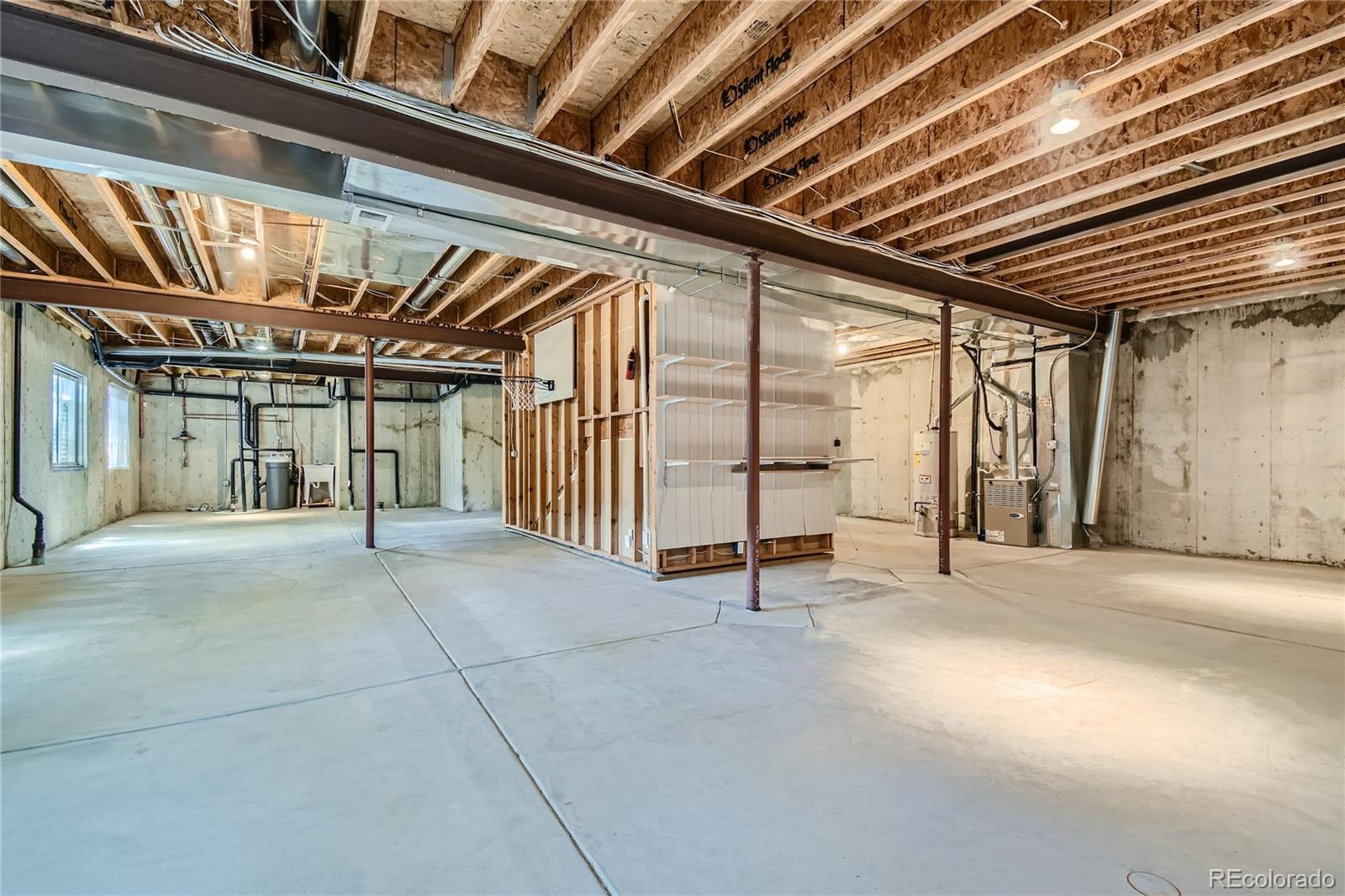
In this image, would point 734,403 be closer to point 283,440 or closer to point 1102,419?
point 1102,419

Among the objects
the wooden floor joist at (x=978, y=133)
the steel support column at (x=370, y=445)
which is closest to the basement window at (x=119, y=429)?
the steel support column at (x=370, y=445)

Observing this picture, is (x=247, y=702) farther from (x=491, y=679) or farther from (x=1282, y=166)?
(x=1282, y=166)

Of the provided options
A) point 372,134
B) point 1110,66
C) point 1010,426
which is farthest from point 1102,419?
point 372,134

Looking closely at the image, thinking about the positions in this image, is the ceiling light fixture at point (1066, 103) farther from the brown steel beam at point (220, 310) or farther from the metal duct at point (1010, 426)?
the brown steel beam at point (220, 310)

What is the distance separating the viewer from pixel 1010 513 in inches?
302

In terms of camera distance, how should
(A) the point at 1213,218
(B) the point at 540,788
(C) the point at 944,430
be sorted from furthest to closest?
1. (C) the point at 944,430
2. (A) the point at 1213,218
3. (B) the point at 540,788

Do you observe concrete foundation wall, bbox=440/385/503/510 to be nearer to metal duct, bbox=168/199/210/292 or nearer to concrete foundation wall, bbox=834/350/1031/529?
metal duct, bbox=168/199/210/292

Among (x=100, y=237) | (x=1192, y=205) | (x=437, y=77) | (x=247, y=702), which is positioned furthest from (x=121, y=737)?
(x=1192, y=205)

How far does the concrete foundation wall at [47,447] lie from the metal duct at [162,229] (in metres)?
1.57

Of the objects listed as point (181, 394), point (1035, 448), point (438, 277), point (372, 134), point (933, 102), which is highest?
point (933, 102)

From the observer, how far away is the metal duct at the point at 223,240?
14.4 feet

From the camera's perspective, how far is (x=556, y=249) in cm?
419

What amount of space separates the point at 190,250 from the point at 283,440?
8581 mm

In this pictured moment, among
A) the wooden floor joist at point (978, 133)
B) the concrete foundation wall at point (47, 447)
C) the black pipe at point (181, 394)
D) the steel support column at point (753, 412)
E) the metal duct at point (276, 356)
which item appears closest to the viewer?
the wooden floor joist at point (978, 133)
